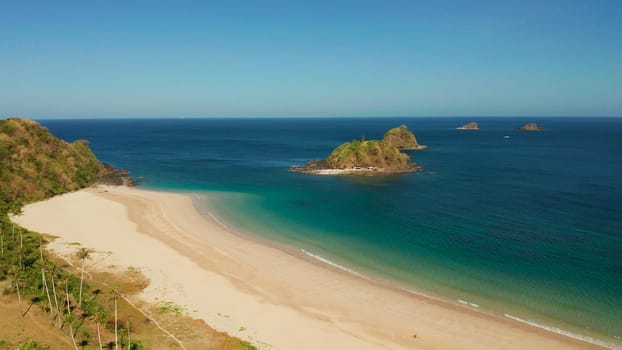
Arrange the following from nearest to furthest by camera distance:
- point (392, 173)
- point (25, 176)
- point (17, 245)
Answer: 1. point (17, 245)
2. point (25, 176)
3. point (392, 173)

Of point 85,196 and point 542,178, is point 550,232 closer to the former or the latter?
point 542,178

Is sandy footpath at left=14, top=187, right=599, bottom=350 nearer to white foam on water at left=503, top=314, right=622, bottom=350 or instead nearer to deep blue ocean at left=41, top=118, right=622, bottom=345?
white foam on water at left=503, top=314, right=622, bottom=350

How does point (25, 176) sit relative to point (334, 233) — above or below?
above

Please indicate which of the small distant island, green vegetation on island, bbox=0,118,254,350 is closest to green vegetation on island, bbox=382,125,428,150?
the small distant island

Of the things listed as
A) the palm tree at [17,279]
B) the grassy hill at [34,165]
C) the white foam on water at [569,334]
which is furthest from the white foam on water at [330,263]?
the grassy hill at [34,165]

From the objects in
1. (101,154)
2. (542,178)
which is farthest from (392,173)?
(101,154)

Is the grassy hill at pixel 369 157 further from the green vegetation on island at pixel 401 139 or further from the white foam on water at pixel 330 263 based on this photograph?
the white foam on water at pixel 330 263

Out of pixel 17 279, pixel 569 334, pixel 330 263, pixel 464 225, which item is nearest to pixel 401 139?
pixel 464 225

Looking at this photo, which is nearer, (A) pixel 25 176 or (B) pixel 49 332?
(B) pixel 49 332
